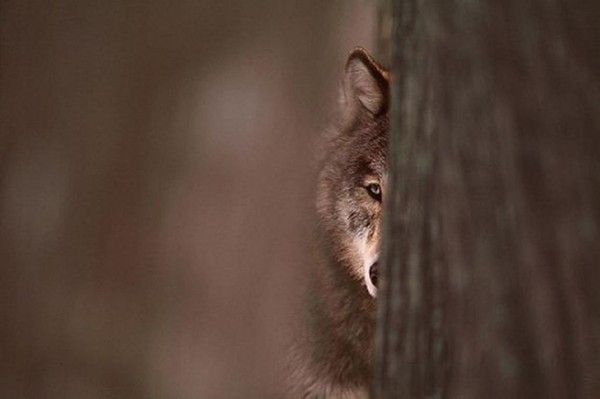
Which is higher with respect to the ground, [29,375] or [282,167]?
[282,167]

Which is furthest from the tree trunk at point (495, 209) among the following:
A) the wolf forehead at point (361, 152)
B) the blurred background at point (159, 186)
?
the blurred background at point (159, 186)

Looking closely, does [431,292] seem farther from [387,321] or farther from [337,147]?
[337,147]

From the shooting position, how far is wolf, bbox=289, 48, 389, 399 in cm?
149

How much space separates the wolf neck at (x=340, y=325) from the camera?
4.95ft

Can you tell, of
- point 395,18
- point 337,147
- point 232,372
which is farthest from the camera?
point 232,372

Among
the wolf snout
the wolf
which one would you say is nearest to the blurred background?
the wolf

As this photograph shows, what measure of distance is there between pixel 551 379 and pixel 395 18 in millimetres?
228

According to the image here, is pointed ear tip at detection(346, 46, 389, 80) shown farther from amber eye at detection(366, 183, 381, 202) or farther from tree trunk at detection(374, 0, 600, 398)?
tree trunk at detection(374, 0, 600, 398)

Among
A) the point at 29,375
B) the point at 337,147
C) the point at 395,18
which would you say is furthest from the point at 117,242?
the point at 395,18

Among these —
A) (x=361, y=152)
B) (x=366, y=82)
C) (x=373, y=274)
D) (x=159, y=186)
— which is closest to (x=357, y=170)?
(x=361, y=152)

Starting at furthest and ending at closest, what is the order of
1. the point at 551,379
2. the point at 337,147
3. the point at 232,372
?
the point at 232,372
the point at 337,147
the point at 551,379

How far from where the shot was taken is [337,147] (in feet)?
5.41

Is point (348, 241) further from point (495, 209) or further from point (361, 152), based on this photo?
point (495, 209)

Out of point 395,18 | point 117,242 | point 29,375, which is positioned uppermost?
point 395,18
